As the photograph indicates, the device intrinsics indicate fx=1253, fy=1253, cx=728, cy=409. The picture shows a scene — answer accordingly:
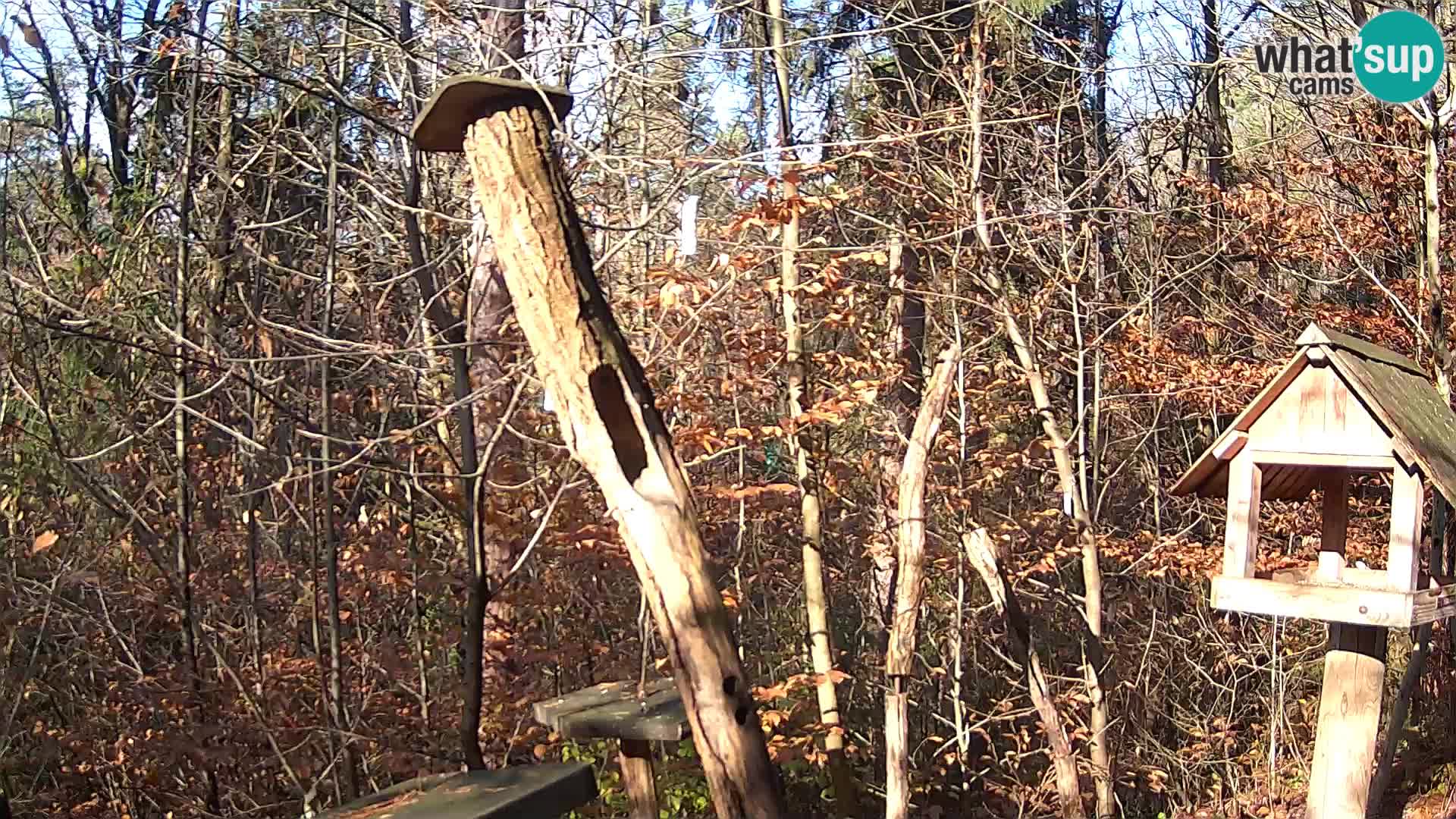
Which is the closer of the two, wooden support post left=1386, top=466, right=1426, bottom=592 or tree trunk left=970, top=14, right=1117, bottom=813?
wooden support post left=1386, top=466, right=1426, bottom=592

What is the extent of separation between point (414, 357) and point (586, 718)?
2602 millimetres

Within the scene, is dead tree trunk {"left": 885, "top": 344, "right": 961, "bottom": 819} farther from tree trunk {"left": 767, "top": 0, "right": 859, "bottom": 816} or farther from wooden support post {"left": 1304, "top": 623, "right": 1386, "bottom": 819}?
tree trunk {"left": 767, "top": 0, "right": 859, "bottom": 816}

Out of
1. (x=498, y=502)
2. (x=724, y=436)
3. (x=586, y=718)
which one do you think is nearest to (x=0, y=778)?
(x=498, y=502)

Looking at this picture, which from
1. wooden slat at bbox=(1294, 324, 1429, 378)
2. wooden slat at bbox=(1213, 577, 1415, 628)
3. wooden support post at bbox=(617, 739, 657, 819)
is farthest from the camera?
wooden support post at bbox=(617, 739, 657, 819)

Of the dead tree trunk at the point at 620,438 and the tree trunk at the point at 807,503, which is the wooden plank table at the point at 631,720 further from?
the tree trunk at the point at 807,503

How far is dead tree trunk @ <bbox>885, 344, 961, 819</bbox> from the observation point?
14.8 feet

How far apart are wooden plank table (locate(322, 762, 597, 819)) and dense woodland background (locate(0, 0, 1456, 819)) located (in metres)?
1.14

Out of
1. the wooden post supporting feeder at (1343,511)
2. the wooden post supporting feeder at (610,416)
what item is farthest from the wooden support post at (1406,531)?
the wooden post supporting feeder at (610,416)

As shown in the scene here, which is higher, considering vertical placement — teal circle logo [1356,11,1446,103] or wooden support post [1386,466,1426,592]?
teal circle logo [1356,11,1446,103]

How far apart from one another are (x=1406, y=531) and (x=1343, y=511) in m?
0.52

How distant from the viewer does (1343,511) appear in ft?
14.5

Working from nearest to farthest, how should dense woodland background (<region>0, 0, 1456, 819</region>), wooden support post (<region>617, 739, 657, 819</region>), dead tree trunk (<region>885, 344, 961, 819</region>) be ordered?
wooden support post (<region>617, 739, 657, 819</region>) < dead tree trunk (<region>885, 344, 961, 819</region>) < dense woodland background (<region>0, 0, 1456, 819</region>)

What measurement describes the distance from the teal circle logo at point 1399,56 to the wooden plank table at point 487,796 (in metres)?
5.37

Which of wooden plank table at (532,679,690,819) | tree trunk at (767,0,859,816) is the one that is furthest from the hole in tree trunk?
tree trunk at (767,0,859,816)
